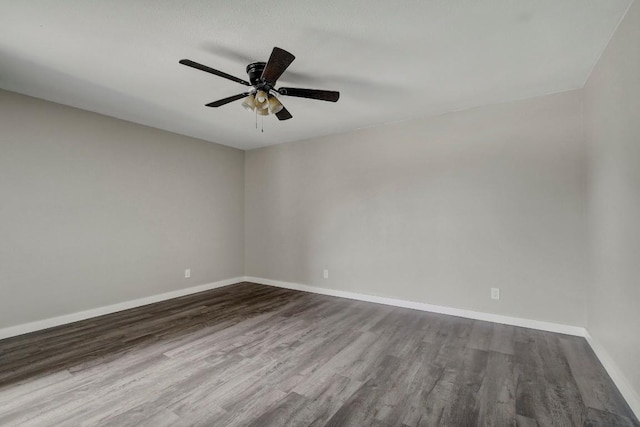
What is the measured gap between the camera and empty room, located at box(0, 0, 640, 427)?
1.75m

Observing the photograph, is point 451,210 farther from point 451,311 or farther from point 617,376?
point 617,376

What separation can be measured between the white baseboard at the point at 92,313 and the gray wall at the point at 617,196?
470 cm

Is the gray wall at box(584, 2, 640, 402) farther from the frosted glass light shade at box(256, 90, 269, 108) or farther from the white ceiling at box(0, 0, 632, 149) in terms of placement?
the frosted glass light shade at box(256, 90, 269, 108)

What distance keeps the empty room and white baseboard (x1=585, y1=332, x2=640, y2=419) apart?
2 cm

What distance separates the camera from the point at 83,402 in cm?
178

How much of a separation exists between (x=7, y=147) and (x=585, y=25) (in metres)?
4.93

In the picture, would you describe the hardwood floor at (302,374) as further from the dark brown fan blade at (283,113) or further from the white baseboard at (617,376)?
the dark brown fan blade at (283,113)

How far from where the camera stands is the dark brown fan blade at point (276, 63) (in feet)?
5.74

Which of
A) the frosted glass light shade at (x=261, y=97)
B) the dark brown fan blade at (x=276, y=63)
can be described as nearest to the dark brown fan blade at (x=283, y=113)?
the frosted glass light shade at (x=261, y=97)

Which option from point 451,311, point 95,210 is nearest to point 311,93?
point 451,311

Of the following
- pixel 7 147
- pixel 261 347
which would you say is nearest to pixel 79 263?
pixel 7 147

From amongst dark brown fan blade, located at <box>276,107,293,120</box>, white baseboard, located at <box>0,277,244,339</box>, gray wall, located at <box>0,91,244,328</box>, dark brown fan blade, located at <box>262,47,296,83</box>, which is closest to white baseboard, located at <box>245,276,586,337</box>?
white baseboard, located at <box>0,277,244,339</box>

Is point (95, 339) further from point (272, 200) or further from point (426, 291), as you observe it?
point (426, 291)

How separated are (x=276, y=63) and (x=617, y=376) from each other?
3123 millimetres
